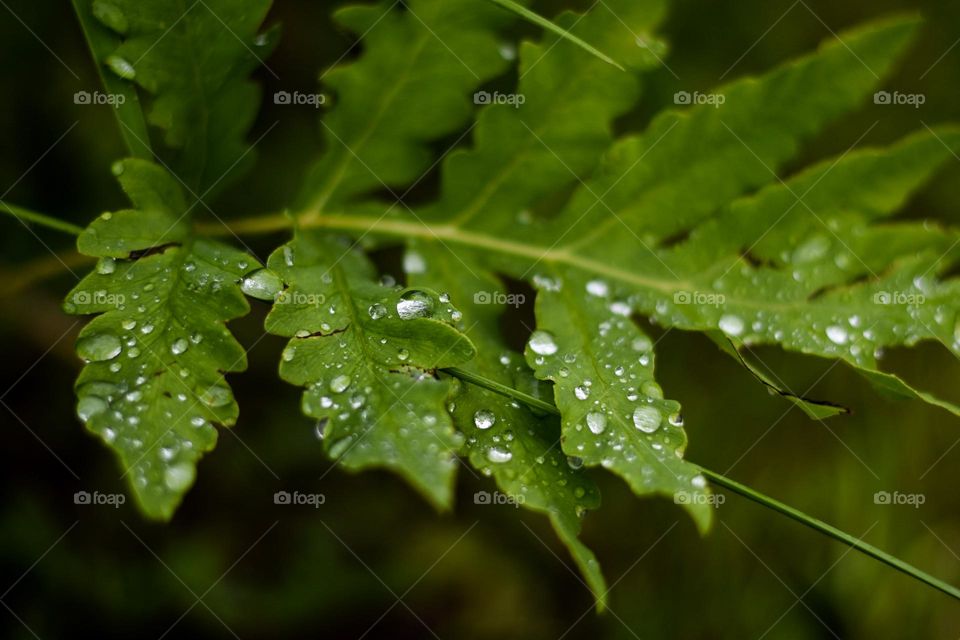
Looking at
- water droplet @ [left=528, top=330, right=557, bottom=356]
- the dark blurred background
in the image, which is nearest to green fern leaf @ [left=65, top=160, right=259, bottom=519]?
water droplet @ [left=528, top=330, right=557, bottom=356]

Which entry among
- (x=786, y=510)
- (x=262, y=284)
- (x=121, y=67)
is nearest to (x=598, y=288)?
(x=786, y=510)

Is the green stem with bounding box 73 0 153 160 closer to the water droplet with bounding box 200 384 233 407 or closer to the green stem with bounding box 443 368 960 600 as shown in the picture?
the water droplet with bounding box 200 384 233 407

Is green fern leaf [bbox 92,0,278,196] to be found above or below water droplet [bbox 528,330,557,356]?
above

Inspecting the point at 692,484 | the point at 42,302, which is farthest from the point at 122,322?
the point at 42,302

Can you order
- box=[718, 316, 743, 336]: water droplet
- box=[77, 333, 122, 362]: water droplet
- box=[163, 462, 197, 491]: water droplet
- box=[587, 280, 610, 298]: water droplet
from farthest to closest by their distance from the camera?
box=[587, 280, 610, 298]: water droplet < box=[718, 316, 743, 336]: water droplet < box=[77, 333, 122, 362]: water droplet < box=[163, 462, 197, 491]: water droplet

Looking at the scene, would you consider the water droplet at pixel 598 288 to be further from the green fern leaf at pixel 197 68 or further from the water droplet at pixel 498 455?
the green fern leaf at pixel 197 68

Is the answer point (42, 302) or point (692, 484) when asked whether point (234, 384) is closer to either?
point (42, 302)

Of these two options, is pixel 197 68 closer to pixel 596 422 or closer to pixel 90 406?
pixel 90 406
